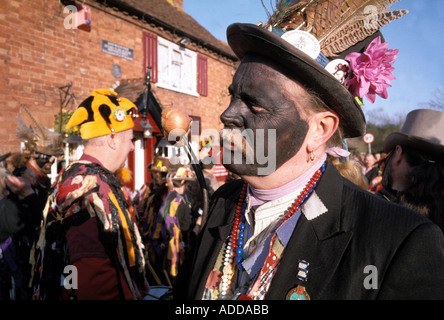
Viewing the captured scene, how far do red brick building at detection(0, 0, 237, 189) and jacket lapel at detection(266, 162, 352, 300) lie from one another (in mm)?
5793

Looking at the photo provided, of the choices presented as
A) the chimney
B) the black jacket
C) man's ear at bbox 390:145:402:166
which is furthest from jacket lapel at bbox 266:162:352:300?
the chimney

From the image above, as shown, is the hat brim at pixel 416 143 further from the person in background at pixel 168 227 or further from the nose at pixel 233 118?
the person in background at pixel 168 227

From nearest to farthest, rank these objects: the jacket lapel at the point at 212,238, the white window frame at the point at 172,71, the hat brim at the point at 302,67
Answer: the hat brim at the point at 302,67, the jacket lapel at the point at 212,238, the white window frame at the point at 172,71

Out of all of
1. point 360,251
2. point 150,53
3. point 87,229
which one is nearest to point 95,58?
point 150,53

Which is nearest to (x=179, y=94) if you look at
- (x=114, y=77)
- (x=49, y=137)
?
(x=114, y=77)

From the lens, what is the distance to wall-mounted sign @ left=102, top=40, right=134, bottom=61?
853cm

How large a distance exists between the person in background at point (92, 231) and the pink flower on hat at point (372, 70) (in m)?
1.86

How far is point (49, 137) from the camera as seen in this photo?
5.49 metres

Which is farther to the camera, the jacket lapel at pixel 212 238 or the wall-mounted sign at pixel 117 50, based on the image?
the wall-mounted sign at pixel 117 50

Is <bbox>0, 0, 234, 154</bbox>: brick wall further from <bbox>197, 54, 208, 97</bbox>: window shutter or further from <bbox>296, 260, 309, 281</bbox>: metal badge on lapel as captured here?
<bbox>296, 260, 309, 281</bbox>: metal badge on lapel

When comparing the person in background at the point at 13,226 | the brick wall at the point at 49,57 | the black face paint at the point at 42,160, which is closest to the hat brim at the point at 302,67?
the person in background at the point at 13,226

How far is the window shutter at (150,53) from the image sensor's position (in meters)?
9.80

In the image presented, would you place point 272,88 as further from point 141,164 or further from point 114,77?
point 141,164
